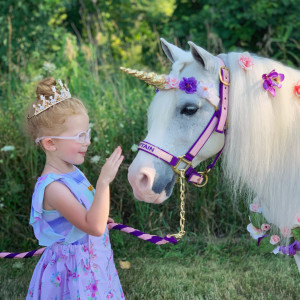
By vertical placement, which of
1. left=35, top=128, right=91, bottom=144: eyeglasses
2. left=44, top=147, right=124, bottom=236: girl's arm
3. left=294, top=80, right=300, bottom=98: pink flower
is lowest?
left=44, top=147, right=124, bottom=236: girl's arm

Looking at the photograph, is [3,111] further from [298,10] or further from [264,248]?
[298,10]

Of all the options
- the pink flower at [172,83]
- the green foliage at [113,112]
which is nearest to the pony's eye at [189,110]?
the pink flower at [172,83]

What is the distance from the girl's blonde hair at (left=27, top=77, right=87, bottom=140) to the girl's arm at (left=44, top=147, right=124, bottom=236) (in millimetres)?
243

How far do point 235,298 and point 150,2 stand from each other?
22.7ft

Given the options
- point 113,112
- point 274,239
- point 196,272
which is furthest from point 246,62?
point 113,112

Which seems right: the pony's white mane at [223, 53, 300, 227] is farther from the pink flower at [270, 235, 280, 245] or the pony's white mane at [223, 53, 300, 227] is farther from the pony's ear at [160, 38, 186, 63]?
the pony's ear at [160, 38, 186, 63]

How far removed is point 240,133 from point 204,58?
37 centimetres

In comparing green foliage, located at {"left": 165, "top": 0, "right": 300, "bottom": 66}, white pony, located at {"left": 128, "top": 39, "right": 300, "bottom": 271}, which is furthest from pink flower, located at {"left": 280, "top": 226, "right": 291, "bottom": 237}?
green foliage, located at {"left": 165, "top": 0, "right": 300, "bottom": 66}

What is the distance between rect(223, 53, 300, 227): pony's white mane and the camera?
1844 millimetres

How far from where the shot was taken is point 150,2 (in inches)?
332

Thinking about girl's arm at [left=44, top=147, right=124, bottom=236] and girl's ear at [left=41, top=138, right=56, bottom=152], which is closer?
girl's arm at [left=44, top=147, right=124, bottom=236]

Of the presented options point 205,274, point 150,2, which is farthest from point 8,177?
point 150,2

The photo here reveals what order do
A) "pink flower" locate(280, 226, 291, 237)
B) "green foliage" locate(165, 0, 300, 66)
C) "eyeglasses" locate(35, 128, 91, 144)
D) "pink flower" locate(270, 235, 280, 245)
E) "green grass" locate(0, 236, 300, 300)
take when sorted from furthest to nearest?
1. "green foliage" locate(165, 0, 300, 66)
2. "green grass" locate(0, 236, 300, 300)
3. "pink flower" locate(270, 235, 280, 245)
4. "pink flower" locate(280, 226, 291, 237)
5. "eyeglasses" locate(35, 128, 91, 144)

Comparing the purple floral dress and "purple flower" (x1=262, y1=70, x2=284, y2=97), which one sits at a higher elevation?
"purple flower" (x1=262, y1=70, x2=284, y2=97)
